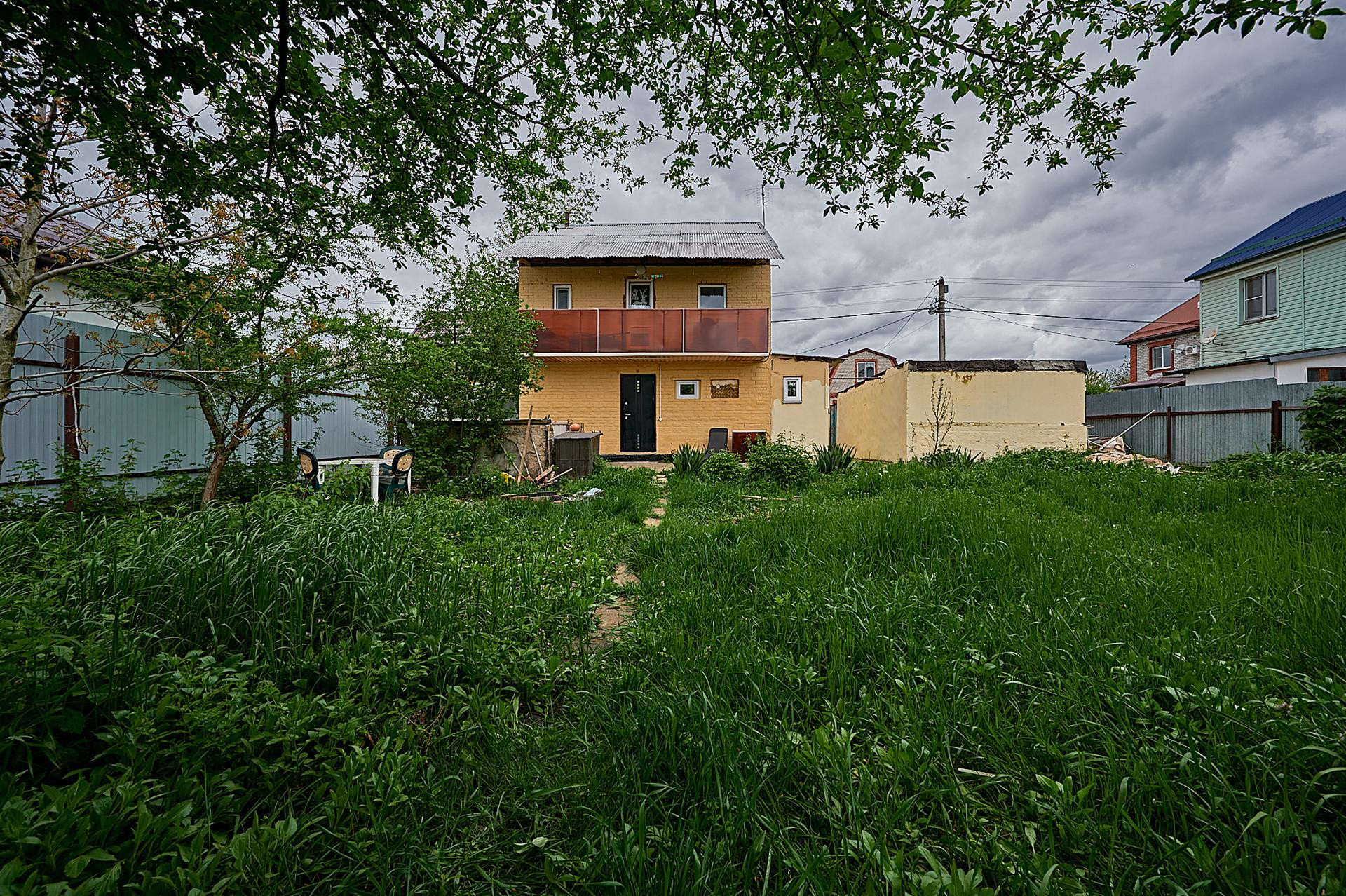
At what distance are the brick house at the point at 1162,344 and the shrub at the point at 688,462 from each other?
82.8 ft

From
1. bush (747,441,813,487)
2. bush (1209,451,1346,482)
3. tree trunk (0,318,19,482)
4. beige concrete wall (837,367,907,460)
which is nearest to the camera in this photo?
tree trunk (0,318,19,482)

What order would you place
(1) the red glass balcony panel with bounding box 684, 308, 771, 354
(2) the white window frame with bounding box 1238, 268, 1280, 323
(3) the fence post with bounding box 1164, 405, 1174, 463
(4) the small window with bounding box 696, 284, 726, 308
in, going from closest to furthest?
(3) the fence post with bounding box 1164, 405, 1174, 463 < (2) the white window frame with bounding box 1238, 268, 1280, 323 < (1) the red glass balcony panel with bounding box 684, 308, 771, 354 < (4) the small window with bounding box 696, 284, 726, 308

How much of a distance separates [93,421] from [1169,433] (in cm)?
2093

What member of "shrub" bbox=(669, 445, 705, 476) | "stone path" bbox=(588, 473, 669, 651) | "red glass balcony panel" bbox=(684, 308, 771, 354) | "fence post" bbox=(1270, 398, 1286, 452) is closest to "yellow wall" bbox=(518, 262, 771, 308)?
"red glass balcony panel" bbox=(684, 308, 771, 354)

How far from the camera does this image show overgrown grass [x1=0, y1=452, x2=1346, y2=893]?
41.7 inches

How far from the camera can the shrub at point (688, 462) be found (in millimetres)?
7974

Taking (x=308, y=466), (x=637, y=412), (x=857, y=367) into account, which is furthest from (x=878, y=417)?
(x=857, y=367)

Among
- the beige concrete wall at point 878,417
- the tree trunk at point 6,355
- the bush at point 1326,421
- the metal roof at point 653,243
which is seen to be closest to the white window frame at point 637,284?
the metal roof at point 653,243

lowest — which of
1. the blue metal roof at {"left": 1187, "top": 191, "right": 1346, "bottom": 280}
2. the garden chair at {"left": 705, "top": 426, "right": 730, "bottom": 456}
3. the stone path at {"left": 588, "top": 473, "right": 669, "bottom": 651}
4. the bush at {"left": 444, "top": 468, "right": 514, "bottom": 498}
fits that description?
the stone path at {"left": 588, "top": 473, "right": 669, "bottom": 651}

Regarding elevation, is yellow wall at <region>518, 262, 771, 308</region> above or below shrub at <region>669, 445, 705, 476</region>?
above

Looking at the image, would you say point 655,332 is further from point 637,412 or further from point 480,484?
point 480,484

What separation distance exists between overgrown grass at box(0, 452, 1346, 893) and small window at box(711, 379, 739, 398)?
12.0 metres

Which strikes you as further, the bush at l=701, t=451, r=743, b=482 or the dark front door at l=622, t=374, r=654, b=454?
the dark front door at l=622, t=374, r=654, b=454

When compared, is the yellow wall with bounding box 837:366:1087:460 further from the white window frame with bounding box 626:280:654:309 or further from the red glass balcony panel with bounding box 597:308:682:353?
the white window frame with bounding box 626:280:654:309
